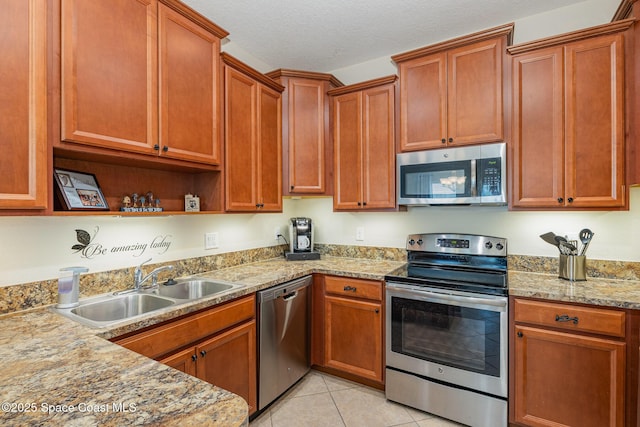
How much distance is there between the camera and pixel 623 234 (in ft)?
6.79

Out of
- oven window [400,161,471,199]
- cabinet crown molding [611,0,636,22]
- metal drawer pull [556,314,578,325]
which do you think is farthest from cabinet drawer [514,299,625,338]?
cabinet crown molding [611,0,636,22]

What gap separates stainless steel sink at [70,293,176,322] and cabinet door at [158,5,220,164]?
32.8 inches

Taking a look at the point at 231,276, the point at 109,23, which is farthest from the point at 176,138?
the point at 231,276

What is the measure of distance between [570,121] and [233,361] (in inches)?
97.6

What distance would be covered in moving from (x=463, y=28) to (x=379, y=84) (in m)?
0.76

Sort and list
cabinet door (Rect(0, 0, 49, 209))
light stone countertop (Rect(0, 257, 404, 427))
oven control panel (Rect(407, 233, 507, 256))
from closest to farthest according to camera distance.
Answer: light stone countertop (Rect(0, 257, 404, 427)), cabinet door (Rect(0, 0, 49, 209)), oven control panel (Rect(407, 233, 507, 256))

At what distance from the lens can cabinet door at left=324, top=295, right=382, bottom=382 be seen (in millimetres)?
2322

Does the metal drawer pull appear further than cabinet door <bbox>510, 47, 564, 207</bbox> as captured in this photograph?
No

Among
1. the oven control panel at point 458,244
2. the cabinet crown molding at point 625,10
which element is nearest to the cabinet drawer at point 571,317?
the oven control panel at point 458,244

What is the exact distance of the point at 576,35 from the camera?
1918 mm

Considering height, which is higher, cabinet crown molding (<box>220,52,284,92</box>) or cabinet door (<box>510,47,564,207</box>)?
cabinet crown molding (<box>220,52,284,92</box>)

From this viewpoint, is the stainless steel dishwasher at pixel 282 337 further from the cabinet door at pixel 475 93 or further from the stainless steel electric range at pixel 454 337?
the cabinet door at pixel 475 93

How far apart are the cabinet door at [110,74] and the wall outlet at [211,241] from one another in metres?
0.88

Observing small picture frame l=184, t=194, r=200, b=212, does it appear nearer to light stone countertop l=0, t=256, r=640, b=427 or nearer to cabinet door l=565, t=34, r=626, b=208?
light stone countertop l=0, t=256, r=640, b=427
